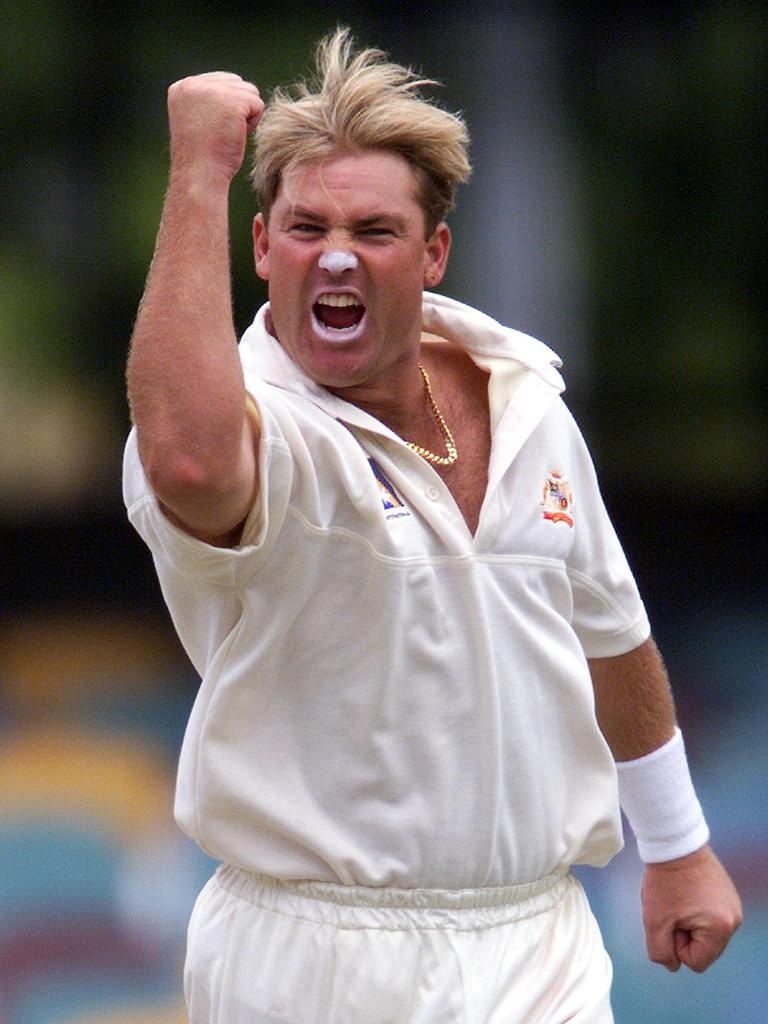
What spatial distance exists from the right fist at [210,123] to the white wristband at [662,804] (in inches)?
49.0

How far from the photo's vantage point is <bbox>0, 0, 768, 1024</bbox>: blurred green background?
10.0 meters

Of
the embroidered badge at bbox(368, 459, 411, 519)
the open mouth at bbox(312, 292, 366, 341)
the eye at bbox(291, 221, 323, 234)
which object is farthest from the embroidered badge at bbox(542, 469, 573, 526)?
the eye at bbox(291, 221, 323, 234)

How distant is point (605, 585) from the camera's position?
305cm

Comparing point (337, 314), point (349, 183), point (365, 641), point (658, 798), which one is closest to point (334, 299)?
point (337, 314)

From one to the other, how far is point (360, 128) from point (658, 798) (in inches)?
47.2

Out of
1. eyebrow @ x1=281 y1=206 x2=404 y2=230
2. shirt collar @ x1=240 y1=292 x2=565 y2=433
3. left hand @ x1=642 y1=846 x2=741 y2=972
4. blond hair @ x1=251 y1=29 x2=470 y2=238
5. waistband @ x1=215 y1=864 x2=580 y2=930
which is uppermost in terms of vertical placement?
blond hair @ x1=251 y1=29 x2=470 y2=238

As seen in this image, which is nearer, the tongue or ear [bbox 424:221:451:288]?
the tongue

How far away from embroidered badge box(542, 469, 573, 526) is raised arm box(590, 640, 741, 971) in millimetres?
327

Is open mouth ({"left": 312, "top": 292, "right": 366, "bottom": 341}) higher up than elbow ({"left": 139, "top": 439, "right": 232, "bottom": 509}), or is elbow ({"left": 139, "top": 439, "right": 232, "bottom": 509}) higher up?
open mouth ({"left": 312, "top": 292, "right": 366, "bottom": 341})

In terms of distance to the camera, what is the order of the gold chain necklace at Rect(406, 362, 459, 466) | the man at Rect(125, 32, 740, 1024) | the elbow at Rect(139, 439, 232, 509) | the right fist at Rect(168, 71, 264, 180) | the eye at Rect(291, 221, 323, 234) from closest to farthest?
1. the elbow at Rect(139, 439, 232, 509)
2. the right fist at Rect(168, 71, 264, 180)
3. the man at Rect(125, 32, 740, 1024)
4. the eye at Rect(291, 221, 323, 234)
5. the gold chain necklace at Rect(406, 362, 459, 466)

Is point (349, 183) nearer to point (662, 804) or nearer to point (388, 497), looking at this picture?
point (388, 497)

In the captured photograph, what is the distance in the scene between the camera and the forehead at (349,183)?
9.02 ft

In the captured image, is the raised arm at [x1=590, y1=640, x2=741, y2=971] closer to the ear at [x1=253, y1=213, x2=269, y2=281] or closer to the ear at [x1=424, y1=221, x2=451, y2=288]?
the ear at [x1=424, y1=221, x2=451, y2=288]

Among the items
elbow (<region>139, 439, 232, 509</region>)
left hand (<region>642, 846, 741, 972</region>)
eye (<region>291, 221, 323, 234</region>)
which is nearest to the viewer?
elbow (<region>139, 439, 232, 509</region>)
